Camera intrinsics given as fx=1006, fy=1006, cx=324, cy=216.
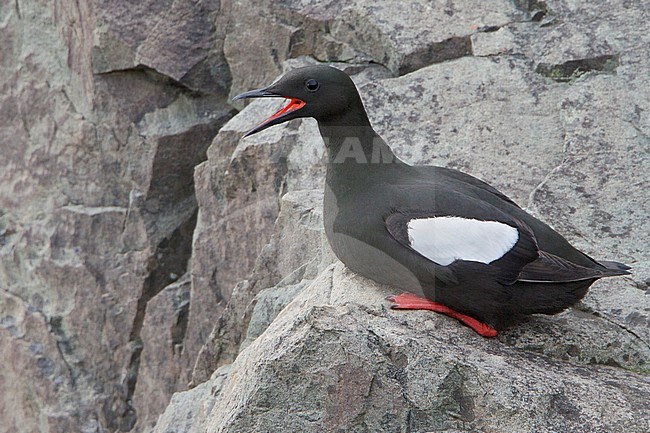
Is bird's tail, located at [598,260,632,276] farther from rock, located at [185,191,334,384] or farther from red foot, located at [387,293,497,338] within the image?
rock, located at [185,191,334,384]

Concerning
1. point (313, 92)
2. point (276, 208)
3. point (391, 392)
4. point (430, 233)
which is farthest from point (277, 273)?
point (391, 392)

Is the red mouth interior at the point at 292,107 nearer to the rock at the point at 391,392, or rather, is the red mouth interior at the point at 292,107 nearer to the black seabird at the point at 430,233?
the black seabird at the point at 430,233

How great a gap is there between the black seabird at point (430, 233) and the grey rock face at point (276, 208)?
0.14 metres

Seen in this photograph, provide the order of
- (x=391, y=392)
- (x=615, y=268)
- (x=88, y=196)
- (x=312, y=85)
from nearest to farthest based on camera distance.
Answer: (x=391, y=392), (x=615, y=268), (x=312, y=85), (x=88, y=196)

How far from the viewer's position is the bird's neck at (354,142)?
398 cm

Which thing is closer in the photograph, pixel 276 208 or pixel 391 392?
pixel 391 392

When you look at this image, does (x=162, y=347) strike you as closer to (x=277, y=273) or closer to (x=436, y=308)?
(x=277, y=273)

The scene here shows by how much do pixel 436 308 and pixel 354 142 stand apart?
2.56 ft

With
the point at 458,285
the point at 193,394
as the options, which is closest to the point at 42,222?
the point at 193,394

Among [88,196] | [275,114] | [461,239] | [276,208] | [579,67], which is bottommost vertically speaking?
[88,196]

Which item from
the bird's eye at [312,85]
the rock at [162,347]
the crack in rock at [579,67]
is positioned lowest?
the rock at [162,347]

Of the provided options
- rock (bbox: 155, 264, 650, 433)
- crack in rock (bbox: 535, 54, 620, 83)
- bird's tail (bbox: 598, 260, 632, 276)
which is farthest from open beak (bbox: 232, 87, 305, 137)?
crack in rock (bbox: 535, 54, 620, 83)

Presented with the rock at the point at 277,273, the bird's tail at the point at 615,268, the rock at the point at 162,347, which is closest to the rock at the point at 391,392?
the bird's tail at the point at 615,268

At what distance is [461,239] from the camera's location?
356 cm
